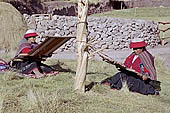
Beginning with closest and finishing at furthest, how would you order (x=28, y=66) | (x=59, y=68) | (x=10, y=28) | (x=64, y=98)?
(x=64, y=98) < (x=28, y=66) < (x=59, y=68) < (x=10, y=28)

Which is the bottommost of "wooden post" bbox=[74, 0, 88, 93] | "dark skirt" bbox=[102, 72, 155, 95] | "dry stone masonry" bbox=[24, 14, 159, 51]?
"dry stone masonry" bbox=[24, 14, 159, 51]

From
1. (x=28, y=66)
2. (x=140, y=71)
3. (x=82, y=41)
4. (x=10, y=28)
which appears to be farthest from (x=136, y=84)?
(x=10, y=28)

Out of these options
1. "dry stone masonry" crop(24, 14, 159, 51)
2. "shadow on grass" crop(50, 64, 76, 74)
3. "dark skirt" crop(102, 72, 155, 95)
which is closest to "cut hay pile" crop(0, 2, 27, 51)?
"dry stone masonry" crop(24, 14, 159, 51)

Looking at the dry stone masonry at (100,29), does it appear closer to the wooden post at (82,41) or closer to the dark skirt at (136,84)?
the dark skirt at (136,84)

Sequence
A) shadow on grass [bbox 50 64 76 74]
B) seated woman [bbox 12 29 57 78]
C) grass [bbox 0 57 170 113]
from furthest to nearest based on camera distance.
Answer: shadow on grass [bbox 50 64 76 74] < seated woman [bbox 12 29 57 78] < grass [bbox 0 57 170 113]

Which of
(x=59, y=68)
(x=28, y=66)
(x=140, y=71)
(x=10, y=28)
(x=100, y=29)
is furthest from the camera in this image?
(x=100, y=29)

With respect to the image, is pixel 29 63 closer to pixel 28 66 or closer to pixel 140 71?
pixel 28 66

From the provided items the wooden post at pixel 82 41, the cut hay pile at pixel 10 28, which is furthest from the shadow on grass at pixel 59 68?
the cut hay pile at pixel 10 28

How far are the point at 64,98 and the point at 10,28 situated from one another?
349 inches

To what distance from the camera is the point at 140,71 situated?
5617mm

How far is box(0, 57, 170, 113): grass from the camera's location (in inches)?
166

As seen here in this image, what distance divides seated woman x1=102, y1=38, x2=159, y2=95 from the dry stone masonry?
7136 mm

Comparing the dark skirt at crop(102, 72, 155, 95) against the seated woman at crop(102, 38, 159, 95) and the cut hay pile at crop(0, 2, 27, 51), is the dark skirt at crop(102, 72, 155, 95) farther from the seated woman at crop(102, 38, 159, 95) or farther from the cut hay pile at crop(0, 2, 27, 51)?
the cut hay pile at crop(0, 2, 27, 51)

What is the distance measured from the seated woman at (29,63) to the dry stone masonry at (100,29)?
605cm
